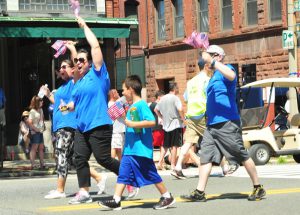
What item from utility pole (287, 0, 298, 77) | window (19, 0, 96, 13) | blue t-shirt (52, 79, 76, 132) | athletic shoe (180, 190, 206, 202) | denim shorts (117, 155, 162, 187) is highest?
window (19, 0, 96, 13)

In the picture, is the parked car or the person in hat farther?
the person in hat

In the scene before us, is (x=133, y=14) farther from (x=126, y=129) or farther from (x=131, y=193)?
(x=126, y=129)

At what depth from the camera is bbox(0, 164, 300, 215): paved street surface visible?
9.33 meters

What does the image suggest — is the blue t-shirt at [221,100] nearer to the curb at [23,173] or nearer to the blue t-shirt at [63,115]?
the blue t-shirt at [63,115]

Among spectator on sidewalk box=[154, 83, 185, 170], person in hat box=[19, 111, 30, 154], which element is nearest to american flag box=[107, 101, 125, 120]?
spectator on sidewalk box=[154, 83, 185, 170]

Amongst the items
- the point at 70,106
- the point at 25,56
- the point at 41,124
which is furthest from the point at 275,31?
the point at 70,106

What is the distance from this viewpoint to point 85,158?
33.5ft

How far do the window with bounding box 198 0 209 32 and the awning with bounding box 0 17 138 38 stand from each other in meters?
14.1

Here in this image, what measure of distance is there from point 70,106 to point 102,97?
0.81 m

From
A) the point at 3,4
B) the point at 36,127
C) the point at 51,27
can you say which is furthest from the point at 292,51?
the point at 36,127

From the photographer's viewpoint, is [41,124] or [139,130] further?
[41,124]

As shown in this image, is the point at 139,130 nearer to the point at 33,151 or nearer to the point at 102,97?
the point at 102,97

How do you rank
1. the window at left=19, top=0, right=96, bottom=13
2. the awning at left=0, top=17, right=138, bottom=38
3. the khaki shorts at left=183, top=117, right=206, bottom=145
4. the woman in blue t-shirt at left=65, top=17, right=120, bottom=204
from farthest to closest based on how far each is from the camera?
the window at left=19, top=0, right=96, bottom=13 → the awning at left=0, top=17, right=138, bottom=38 → the khaki shorts at left=183, top=117, right=206, bottom=145 → the woman in blue t-shirt at left=65, top=17, right=120, bottom=204

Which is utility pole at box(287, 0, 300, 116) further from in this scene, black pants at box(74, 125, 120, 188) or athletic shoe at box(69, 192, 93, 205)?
athletic shoe at box(69, 192, 93, 205)
